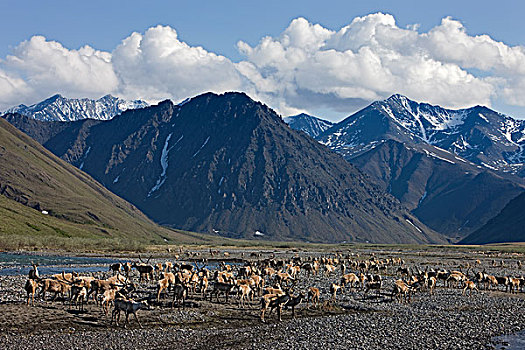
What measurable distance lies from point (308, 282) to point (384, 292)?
1000 cm

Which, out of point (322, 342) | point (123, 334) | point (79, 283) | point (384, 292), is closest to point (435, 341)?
point (322, 342)

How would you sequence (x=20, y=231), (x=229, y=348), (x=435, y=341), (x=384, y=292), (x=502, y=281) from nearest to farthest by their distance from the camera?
(x=229, y=348), (x=435, y=341), (x=384, y=292), (x=502, y=281), (x=20, y=231)

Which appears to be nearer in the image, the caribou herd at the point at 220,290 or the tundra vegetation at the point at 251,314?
the tundra vegetation at the point at 251,314

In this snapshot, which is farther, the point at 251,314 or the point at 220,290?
the point at 220,290

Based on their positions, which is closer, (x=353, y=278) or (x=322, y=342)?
(x=322, y=342)

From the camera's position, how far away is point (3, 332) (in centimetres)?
2844

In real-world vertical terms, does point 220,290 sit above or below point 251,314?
above

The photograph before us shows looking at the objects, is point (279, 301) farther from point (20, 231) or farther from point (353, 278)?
point (20, 231)

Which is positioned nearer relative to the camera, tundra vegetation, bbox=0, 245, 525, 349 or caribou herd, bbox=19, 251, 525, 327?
tundra vegetation, bbox=0, 245, 525, 349

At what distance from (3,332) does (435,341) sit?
876 inches

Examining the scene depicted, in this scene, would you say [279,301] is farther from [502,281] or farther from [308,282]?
[502,281]

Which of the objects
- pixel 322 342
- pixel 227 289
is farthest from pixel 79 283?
pixel 322 342

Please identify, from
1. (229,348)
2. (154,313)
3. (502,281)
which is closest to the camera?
(229,348)

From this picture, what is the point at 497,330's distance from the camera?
108 ft
